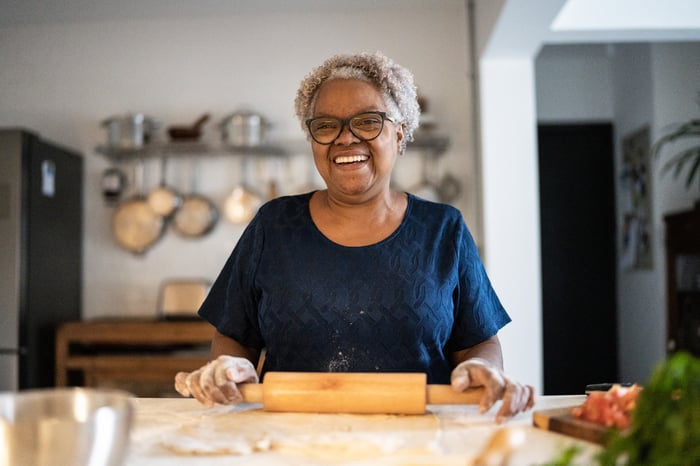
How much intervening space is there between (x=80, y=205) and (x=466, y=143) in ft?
7.27

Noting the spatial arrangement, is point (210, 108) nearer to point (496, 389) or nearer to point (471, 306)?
point (471, 306)

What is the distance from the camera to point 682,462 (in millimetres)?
544

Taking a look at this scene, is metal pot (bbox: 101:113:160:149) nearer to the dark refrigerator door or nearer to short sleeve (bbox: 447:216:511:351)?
the dark refrigerator door

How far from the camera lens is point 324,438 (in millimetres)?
894

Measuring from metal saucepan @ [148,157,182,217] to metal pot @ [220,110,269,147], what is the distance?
471mm

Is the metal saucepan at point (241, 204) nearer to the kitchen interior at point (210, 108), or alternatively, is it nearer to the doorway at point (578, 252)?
the kitchen interior at point (210, 108)

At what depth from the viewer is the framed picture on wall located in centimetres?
416

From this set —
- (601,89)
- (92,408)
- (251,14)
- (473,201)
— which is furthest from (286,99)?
(92,408)

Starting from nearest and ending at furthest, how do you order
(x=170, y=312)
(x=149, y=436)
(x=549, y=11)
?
(x=149, y=436) < (x=549, y=11) < (x=170, y=312)

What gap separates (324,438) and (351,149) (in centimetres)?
72

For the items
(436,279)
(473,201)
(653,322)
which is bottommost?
(653,322)

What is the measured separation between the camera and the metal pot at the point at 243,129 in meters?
3.83

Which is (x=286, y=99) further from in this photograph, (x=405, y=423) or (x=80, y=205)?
(x=405, y=423)

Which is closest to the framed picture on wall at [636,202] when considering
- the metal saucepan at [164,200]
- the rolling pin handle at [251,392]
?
the metal saucepan at [164,200]
